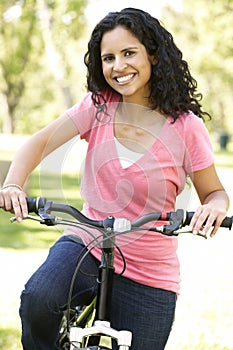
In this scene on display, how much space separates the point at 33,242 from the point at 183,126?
7565 millimetres

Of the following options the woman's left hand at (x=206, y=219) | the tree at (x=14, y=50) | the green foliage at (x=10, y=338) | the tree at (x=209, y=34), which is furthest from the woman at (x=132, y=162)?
the tree at (x=14, y=50)

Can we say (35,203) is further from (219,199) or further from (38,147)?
(219,199)

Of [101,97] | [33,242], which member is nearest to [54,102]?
[33,242]

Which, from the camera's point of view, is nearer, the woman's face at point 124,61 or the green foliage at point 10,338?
the woman's face at point 124,61

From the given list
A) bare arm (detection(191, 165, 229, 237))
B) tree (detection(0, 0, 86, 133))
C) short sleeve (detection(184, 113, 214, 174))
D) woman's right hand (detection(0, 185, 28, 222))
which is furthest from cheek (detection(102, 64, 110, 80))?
tree (detection(0, 0, 86, 133))

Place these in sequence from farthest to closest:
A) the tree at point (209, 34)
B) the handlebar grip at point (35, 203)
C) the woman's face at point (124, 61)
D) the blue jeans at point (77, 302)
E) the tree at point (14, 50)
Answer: the tree at point (14, 50) → the tree at point (209, 34) → the woman's face at point (124, 61) → the blue jeans at point (77, 302) → the handlebar grip at point (35, 203)

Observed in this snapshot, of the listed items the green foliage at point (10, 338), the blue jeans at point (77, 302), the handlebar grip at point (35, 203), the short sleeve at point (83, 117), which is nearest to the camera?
the handlebar grip at point (35, 203)

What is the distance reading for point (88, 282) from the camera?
3.17m

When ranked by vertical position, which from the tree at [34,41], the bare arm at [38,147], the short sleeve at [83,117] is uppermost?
the tree at [34,41]

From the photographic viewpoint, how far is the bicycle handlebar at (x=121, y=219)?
260cm

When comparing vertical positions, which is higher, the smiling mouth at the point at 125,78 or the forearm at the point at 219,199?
the smiling mouth at the point at 125,78

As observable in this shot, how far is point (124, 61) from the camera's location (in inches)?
121

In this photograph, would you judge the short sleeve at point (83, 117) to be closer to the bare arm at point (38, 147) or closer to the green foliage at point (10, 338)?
the bare arm at point (38, 147)

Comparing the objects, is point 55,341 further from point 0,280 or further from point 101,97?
point 0,280
